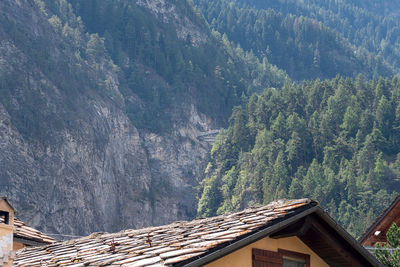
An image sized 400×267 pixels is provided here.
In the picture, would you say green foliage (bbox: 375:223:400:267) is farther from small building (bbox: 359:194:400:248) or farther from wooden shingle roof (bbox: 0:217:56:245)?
wooden shingle roof (bbox: 0:217:56:245)

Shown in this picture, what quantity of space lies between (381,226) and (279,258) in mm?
10898

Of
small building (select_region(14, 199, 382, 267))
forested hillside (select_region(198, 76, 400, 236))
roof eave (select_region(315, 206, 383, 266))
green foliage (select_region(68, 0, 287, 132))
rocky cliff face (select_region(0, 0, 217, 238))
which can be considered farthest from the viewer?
green foliage (select_region(68, 0, 287, 132))

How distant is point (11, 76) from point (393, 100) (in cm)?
5965

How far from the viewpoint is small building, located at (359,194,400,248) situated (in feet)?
81.5

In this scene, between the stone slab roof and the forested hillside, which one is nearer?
the stone slab roof

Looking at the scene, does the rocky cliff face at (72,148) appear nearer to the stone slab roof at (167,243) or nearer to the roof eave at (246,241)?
the stone slab roof at (167,243)

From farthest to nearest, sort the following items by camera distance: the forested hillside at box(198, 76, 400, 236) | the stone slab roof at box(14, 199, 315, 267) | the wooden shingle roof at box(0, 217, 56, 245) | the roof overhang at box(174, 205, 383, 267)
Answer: the forested hillside at box(198, 76, 400, 236) < the wooden shingle roof at box(0, 217, 56, 245) < the roof overhang at box(174, 205, 383, 267) < the stone slab roof at box(14, 199, 315, 267)

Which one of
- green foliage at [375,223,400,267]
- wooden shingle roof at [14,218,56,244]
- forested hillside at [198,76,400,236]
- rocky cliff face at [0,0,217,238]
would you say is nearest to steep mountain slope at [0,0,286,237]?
rocky cliff face at [0,0,217,238]

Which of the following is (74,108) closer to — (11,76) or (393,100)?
(11,76)

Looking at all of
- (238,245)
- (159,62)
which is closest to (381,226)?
(238,245)

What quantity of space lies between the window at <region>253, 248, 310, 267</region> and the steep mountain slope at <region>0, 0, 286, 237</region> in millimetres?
86460

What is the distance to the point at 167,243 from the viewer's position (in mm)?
14070

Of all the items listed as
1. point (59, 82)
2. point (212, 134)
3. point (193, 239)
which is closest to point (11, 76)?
point (59, 82)

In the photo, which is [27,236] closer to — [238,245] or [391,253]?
[391,253]
